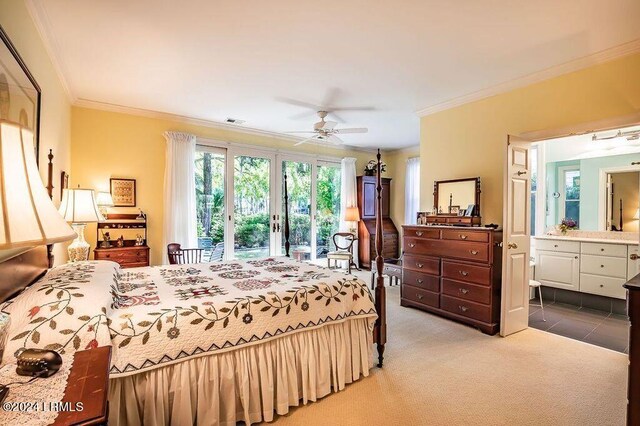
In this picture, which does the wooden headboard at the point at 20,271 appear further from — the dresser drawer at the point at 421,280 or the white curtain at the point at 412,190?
the white curtain at the point at 412,190

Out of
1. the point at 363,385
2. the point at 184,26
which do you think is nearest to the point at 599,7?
the point at 184,26

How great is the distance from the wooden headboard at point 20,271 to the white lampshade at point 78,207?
0.57 metres

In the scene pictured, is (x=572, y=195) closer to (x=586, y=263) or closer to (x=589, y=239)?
(x=589, y=239)

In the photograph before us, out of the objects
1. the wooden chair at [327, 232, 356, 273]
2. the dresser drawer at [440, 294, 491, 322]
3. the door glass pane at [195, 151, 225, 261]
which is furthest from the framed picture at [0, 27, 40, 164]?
the wooden chair at [327, 232, 356, 273]

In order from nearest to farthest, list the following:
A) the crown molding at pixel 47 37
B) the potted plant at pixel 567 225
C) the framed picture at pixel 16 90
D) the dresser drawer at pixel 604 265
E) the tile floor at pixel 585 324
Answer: the framed picture at pixel 16 90, the crown molding at pixel 47 37, the tile floor at pixel 585 324, the dresser drawer at pixel 604 265, the potted plant at pixel 567 225

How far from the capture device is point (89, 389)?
3.01 ft

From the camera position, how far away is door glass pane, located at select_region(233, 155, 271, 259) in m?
5.53

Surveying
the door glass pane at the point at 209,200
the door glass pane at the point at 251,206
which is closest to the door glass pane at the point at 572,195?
the door glass pane at the point at 251,206

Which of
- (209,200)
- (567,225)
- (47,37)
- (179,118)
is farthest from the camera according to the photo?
(209,200)

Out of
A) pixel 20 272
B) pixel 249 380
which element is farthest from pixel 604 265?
pixel 20 272

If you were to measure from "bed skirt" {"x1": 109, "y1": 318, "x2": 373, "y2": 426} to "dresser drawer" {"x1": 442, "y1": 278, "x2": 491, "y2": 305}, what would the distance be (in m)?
1.63

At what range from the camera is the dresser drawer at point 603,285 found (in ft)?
13.1

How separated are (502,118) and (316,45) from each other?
2.38 metres

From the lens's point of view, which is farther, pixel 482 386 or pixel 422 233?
pixel 422 233
